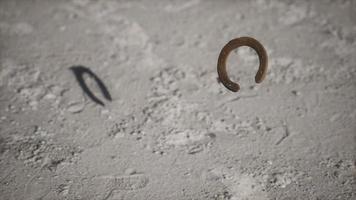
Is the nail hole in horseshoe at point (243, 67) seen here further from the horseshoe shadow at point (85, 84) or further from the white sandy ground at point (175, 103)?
the horseshoe shadow at point (85, 84)

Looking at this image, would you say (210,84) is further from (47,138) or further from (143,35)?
(47,138)

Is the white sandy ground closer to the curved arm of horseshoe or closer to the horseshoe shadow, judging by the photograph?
the horseshoe shadow

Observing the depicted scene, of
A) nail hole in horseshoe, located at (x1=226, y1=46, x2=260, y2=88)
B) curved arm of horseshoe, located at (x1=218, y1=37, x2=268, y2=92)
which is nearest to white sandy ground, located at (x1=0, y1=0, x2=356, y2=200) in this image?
nail hole in horseshoe, located at (x1=226, y1=46, x2=260, y2=88)

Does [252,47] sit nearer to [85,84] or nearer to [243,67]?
[243,67]

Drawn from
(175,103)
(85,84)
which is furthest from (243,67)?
(85,84)

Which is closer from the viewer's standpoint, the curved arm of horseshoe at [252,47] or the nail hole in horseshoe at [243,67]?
the curved arm of horseshoe at [252,47]

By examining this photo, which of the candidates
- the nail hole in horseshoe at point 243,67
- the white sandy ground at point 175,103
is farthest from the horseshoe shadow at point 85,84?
the nail hole in horseshoe at point 243,67
